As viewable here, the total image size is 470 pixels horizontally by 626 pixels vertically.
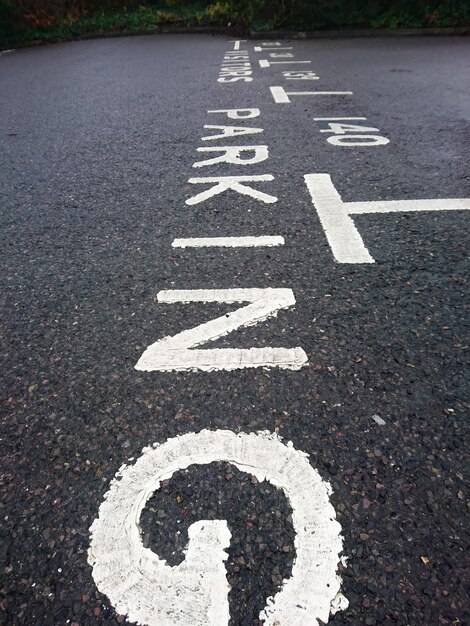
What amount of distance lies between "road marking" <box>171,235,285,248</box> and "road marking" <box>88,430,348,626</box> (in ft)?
5.17

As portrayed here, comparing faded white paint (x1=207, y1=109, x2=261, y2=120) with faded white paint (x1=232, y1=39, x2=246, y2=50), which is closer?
faded white paint (x1=207, y1=109, x2=261, y2=120)

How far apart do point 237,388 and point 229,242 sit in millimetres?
1361

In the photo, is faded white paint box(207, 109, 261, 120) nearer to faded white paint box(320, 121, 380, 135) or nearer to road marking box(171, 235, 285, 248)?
faded white paint box(320, 121, 380, 135)

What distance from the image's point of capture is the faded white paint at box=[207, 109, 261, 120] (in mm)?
5928

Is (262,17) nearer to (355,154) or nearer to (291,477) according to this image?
(355,154)

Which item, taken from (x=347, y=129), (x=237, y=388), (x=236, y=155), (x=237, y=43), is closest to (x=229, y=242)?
(x=237, y=388)

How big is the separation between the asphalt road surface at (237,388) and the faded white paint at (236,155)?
7cm

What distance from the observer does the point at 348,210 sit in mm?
3422

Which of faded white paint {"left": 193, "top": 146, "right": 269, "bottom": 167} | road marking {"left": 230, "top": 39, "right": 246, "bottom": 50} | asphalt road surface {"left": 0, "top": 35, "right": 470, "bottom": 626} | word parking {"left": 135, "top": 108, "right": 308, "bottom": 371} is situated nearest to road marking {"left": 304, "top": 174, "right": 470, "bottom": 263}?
asphalt road surface {"left": 0, "top": 35, "right": 470, "bottom": 626}

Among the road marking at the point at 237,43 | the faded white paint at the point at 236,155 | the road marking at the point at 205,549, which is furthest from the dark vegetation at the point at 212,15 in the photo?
the road marking at the point at 205,549

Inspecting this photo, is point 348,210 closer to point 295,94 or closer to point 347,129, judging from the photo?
point 347,129

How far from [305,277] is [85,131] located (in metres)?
4.26

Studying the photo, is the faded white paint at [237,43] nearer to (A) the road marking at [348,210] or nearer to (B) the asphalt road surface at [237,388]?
(B) the asphalt road surface at [237,388]

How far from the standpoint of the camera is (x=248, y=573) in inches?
52.7
